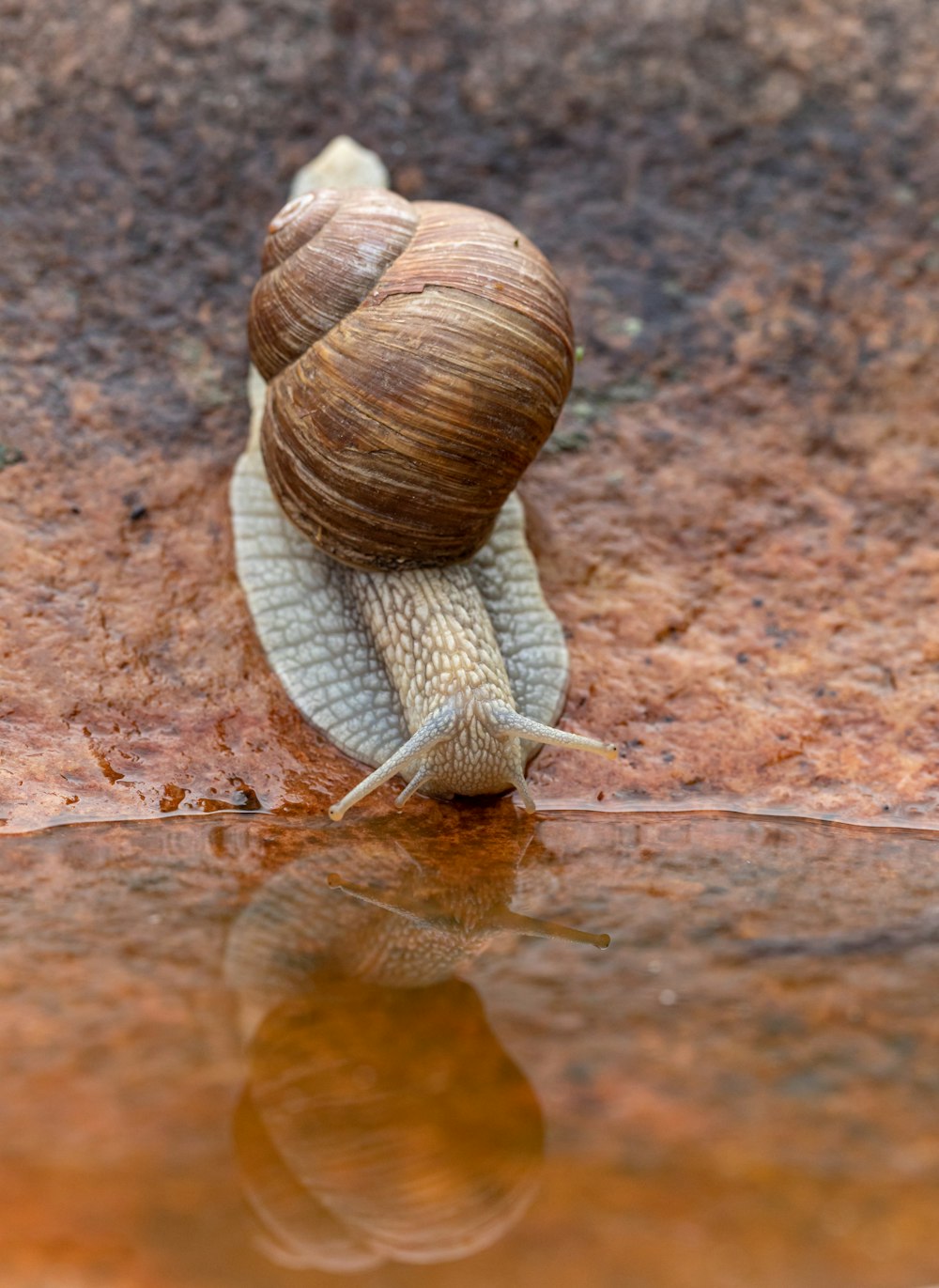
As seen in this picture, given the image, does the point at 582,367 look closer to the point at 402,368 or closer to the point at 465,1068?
the point at 402,368

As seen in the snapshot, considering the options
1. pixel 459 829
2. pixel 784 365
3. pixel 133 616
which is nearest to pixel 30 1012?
pixel 459 829

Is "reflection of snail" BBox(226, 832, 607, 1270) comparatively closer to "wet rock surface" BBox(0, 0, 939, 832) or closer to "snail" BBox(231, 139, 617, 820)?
"snail" BBox(231, 139, 617, 820)

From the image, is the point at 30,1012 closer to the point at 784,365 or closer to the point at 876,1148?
the point at 876,1148

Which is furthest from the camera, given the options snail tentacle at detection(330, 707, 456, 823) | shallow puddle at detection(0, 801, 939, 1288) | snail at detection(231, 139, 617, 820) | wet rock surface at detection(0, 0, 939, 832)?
wet rock surface at detection(0, 0, 939, 832)

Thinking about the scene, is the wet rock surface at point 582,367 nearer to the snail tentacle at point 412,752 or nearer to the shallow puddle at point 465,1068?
the snail tentacle at point 412,752

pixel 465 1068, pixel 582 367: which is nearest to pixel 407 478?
pixel 582 367

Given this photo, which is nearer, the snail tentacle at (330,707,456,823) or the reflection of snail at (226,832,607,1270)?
the reflection of snail at (226,832,607,1270)

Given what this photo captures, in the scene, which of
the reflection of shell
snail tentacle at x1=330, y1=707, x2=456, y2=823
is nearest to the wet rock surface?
snail tentacle at x1=330, y1=707, x2=456, y2=823

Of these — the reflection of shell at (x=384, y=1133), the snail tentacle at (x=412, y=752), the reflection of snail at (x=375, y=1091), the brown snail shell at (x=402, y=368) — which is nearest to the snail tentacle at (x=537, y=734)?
the snail tentacle at (x=412, y=752)
